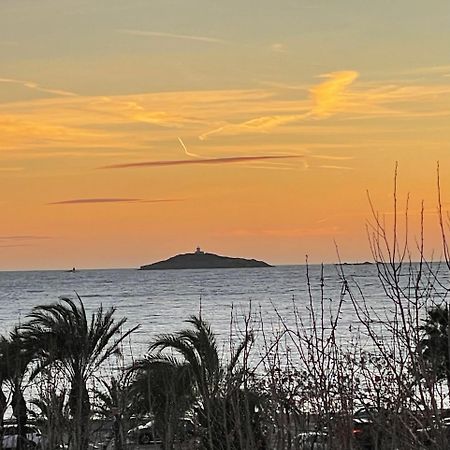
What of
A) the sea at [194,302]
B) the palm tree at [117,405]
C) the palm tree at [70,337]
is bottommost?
the palm tree at [117,405]

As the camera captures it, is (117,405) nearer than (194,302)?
Yes

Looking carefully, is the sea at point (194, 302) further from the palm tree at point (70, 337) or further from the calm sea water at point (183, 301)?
the palm tree at point (70, 337)

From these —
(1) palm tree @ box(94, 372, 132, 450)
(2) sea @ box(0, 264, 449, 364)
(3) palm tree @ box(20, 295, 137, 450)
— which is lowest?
(1) palm tree @ box(94, 372, 132, 450)

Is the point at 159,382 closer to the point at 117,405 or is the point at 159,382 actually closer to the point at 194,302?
the point at 117,405

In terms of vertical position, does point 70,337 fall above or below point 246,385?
above

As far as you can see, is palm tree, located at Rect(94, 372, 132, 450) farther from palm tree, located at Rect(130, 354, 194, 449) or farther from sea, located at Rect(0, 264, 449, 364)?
sea, located at Rect(0, 264, 449, 364)

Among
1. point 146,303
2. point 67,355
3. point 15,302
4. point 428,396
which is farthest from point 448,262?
→ point 15,302

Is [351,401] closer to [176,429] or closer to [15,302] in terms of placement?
[176,429]

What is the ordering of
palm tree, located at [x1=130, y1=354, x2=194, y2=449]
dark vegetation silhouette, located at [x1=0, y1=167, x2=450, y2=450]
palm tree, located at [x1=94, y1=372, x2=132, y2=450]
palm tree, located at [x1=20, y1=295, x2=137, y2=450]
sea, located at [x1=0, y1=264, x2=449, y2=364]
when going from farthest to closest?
sea, located at [x1=0, y1=264, x2=449, y2=364] < palm tree, located at [x1=20, y1=295, x2=137, y2=450] < palm tree, located at [x1=130, y1=354, x2=194, y2=449] < palm tree, located at [x1=94, y1=372, x2=132, y2=450] < dark vegetation silhouette, located at [x1=0, y1=167, x2=450, y2=450]

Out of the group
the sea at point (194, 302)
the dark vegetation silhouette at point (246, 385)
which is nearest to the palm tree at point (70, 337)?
the dark vegetation silhouette at point (246, 385)

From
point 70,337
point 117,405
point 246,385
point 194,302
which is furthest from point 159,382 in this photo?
point 194,302

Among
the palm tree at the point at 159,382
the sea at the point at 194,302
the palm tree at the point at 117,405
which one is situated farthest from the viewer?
the sea at the point at 194,302

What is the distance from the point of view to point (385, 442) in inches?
327

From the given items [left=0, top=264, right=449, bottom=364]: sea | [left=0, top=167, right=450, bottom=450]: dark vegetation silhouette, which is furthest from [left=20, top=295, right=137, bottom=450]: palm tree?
[left=0, top=264, right=449, bottom=364]: sea
